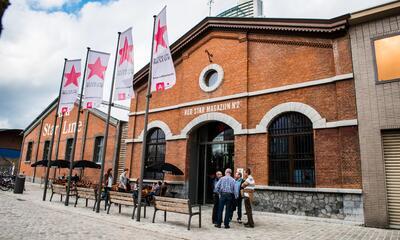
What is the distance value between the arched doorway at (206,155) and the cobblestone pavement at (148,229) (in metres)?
4.55

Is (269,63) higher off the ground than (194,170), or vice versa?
(269,63)

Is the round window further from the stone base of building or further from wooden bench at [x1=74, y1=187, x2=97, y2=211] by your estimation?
wooden bench at [x1=74, y1=187, x2=97, y2=211]

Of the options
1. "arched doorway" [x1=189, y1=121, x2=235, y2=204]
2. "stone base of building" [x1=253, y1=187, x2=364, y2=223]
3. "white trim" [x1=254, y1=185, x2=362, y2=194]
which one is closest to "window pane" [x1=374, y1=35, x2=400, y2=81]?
"white trim" [x1=254, y1=185, x2=362, y2=194]

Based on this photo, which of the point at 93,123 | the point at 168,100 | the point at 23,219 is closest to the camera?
the point at 23,219

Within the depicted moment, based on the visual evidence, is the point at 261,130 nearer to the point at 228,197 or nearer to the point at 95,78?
the point at 228,197

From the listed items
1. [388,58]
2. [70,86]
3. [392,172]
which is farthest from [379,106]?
[70,86]

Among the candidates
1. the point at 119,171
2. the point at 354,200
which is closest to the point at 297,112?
the point at 354,200

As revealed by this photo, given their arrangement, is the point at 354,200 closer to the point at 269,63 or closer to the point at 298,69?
the point at 298,69

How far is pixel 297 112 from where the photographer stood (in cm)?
1182

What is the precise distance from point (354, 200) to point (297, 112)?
387 cm

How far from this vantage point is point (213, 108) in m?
14.5

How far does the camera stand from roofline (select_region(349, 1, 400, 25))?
10062 mm

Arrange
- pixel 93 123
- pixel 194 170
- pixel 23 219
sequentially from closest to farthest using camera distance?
pixel 23 219, pixel 194 170, pixel 93 123

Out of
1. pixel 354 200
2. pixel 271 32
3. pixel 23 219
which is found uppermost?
pixel 271 32
